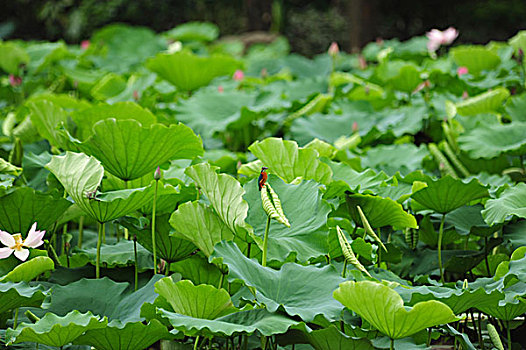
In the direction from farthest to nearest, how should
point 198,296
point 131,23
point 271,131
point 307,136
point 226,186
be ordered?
point 131,23 < point 271,131 < point 307,136 < point 226,186 < point 198,296

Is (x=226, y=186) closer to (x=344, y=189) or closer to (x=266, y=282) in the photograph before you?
(x=266, y=282)

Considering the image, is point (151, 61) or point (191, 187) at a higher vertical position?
point (191, 187)

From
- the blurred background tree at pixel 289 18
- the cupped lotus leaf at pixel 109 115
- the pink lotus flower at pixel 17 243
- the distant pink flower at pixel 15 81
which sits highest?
the pink lotus flower at pixel 17 243

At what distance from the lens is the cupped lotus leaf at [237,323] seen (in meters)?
0.92

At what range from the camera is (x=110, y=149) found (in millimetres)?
1303

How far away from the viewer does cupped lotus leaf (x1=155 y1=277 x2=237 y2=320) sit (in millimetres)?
994

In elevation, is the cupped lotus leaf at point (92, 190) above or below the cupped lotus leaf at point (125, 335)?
above

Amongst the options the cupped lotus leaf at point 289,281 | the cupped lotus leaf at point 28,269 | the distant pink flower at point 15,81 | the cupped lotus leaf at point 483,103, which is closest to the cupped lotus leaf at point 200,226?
the cupped lotus leaf at point 289,281

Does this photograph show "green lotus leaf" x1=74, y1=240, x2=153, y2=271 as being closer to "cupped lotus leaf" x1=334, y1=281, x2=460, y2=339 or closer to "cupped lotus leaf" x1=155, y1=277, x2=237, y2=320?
"cupped lotus leaf" x1=155, y1=277, x2=237, y2=320

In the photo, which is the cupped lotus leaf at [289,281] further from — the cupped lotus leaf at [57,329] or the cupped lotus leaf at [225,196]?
the cupped lotus leaf at [57,329]

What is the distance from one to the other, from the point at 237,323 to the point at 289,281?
111 millimetres

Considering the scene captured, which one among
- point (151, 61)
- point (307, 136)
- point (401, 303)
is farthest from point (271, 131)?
point (401, 303)

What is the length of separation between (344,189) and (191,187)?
1.01ft

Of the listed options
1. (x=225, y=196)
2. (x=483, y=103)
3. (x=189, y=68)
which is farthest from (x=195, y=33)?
(x=225, y=196)
